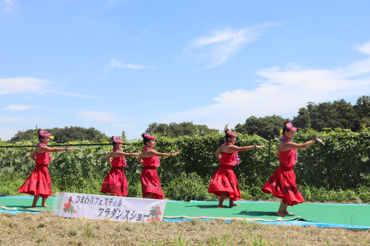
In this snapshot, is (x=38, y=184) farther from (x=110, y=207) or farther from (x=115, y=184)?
(x=110, y=207)

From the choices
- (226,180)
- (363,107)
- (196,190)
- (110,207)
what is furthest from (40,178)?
(363,107)

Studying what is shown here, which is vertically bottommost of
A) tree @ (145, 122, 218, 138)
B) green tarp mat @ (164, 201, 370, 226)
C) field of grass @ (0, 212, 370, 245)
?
green tarp mat @ (164, 201, 370, 226)

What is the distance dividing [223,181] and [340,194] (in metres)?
3.29

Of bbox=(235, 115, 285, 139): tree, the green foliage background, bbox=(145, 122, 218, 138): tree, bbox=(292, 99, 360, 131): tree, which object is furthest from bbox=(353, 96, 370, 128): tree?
the green foliage background

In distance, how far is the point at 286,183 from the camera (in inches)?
232

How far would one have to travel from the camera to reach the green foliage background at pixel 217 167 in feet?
27.3

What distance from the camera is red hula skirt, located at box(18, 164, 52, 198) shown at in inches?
272

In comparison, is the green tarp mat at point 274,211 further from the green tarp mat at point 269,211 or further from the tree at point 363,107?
the tree at point 363,107

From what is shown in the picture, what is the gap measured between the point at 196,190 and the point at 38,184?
3740mm

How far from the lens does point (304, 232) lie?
14.7 ft

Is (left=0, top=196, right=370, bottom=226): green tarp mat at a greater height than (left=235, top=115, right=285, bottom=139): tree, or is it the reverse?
(left=235, top=115, right=285, bottom=139): tree

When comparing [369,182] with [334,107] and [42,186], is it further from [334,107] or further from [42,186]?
[334,107]

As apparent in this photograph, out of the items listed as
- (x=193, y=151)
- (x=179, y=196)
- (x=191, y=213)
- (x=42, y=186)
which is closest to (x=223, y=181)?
(x=191, y=213)

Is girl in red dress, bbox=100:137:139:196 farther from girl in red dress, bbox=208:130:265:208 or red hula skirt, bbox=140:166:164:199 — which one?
girl in red dress, bbox=208:130:265:208
